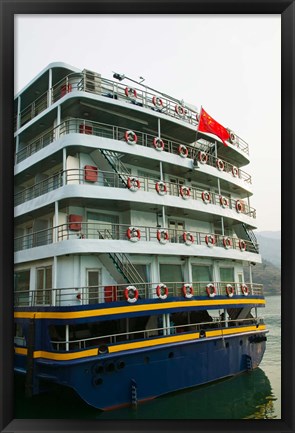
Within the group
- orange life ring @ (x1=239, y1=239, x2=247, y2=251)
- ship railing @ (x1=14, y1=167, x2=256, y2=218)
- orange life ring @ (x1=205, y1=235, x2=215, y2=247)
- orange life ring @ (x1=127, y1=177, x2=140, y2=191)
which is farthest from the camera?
orange life ring @ (x1=239, y1=239, x2=247, y2=251)

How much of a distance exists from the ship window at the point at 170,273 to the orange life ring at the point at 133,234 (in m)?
1.14

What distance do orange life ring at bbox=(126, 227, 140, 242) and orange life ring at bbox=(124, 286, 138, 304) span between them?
3.04 feet

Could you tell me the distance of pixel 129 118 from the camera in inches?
334

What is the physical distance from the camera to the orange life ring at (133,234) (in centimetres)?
727

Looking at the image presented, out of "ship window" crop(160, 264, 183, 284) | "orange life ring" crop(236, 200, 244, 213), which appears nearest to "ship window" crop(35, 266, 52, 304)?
"ship window" crop(160, 264, 183, 284)

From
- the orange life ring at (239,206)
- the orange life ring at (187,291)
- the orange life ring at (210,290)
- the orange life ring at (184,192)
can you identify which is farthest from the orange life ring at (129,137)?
the orange life ring at (239,206)

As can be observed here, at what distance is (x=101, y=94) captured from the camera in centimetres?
802

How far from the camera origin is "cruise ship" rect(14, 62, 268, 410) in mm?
6410

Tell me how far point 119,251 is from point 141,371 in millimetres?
2065

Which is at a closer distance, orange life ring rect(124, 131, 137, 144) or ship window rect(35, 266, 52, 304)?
ship window rect(35, 266, 52, 304)

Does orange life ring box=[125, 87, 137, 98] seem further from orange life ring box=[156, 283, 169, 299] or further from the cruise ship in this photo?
orange life ring box=[156, 283, 169, 299]

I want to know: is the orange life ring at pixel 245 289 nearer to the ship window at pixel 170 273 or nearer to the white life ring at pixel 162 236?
the ship window at pixel 170 273

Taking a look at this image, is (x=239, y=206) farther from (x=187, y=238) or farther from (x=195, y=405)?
(x=195, y=405)
